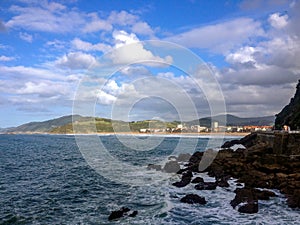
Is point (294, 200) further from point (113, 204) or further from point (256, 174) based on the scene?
point (113, 204)

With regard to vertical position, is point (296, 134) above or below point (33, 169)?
above

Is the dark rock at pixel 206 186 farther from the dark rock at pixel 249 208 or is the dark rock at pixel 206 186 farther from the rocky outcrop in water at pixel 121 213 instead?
the rocky outcrop in water at pixel 121 213

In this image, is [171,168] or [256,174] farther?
[171,168]

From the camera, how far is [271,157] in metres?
30.0

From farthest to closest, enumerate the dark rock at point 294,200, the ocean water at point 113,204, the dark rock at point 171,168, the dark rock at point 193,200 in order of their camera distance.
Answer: the dark rock at point 171,168
the dark rock at point 193,200
the dark rock at point 294,200
the ocean water at point 113,204

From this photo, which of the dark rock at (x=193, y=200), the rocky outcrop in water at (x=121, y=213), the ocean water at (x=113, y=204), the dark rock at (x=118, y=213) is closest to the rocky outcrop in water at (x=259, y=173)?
the ocean water at (x=113, y=204)

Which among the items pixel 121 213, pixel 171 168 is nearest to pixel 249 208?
pixel 121 213

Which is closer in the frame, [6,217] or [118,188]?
[6,217]

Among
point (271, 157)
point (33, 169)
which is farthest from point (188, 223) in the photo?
point (33, 169)

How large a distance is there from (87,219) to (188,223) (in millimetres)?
5625

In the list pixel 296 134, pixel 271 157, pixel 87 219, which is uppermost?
pixel 296 134

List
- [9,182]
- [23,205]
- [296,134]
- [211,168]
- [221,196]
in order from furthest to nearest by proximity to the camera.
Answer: [296,134], [211,168], [9,182], [221,196], [23,205]

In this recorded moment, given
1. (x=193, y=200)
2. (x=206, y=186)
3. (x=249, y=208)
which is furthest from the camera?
(x=206, y=186)

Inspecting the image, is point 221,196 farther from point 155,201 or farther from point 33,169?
point 33,169
